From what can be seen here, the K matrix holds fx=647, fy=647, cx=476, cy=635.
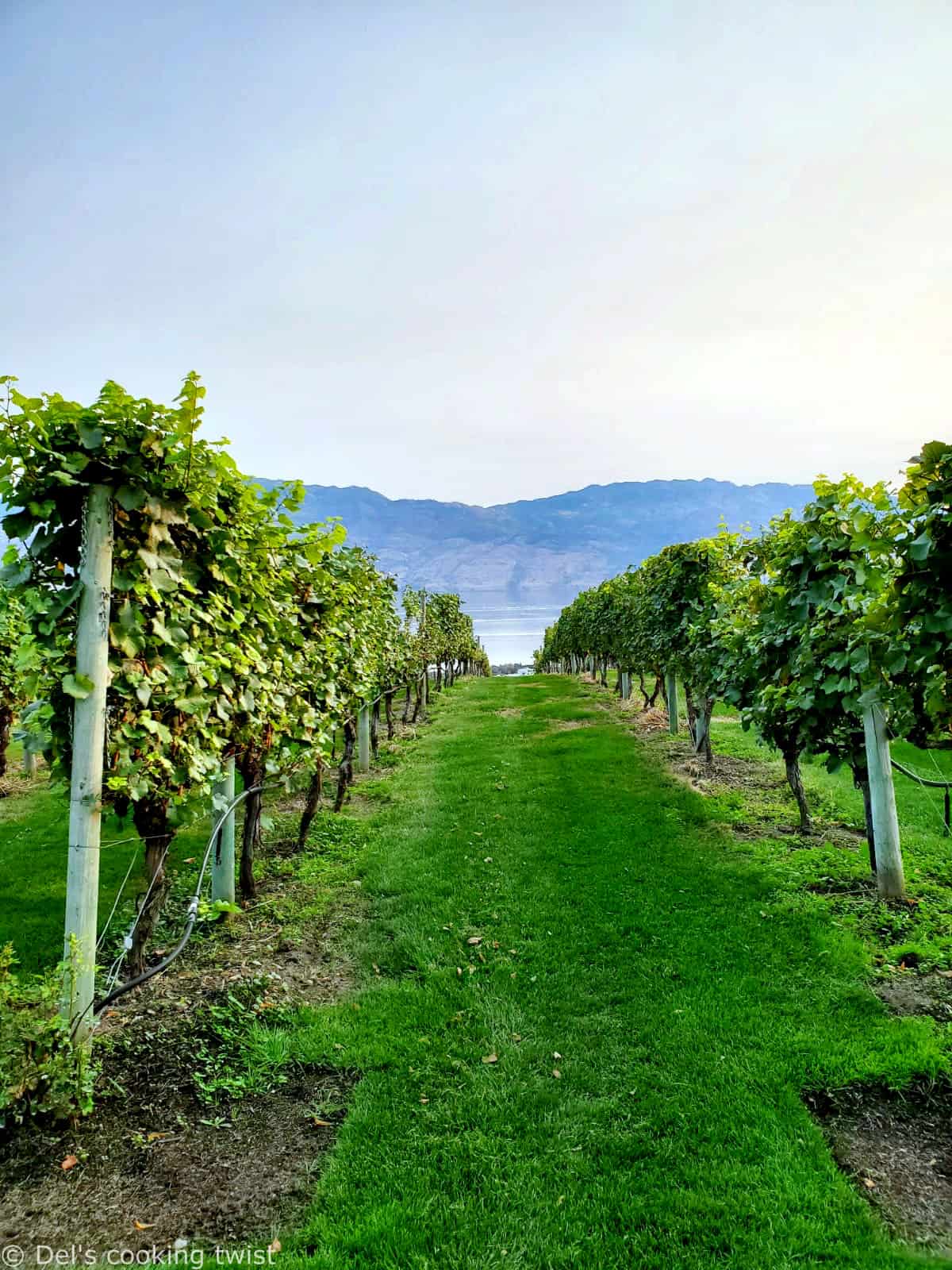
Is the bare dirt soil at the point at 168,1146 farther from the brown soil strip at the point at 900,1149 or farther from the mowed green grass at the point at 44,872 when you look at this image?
the brown soil strip at the point at 900,1149

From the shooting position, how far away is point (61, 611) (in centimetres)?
346

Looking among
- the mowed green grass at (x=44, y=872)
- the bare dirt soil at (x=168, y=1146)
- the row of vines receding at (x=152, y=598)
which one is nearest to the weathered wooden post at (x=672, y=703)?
the mowed green grass at (x=44, y=872)

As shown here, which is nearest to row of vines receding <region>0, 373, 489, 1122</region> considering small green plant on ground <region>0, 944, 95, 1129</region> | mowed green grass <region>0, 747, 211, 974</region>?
mowed green grass <region>0, 747, 211, 974</region>

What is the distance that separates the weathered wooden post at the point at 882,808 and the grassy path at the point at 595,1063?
0.89m

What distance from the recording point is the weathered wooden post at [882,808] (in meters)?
5.91

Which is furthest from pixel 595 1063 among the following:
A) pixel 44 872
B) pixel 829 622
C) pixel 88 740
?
pixel 44 872

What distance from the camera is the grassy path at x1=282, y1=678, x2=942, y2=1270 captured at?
2.74 meters

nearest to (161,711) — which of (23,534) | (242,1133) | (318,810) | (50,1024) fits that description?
(23,534)

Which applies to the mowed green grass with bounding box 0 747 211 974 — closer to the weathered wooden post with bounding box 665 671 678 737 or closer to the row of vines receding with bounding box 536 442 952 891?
the row of vines receding with bounding box 536 442 952 891

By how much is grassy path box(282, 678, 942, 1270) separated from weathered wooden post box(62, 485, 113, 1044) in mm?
1462

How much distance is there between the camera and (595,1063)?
390 cm

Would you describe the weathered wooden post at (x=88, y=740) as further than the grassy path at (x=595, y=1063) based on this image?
Yes

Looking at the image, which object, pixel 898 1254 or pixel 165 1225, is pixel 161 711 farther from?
pixel 898 1254

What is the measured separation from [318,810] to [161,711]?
5951 mm
